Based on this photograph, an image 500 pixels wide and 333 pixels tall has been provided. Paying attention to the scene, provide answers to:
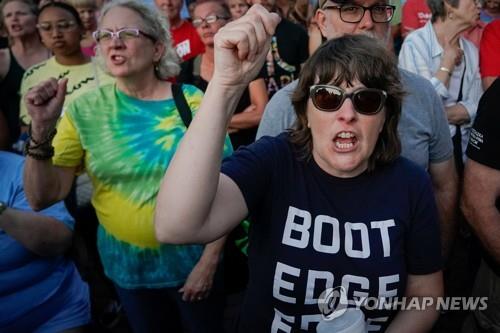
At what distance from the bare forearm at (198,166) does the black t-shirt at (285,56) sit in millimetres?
2436

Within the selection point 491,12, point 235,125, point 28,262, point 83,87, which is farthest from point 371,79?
point 491,12

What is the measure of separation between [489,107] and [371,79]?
1.92 feet

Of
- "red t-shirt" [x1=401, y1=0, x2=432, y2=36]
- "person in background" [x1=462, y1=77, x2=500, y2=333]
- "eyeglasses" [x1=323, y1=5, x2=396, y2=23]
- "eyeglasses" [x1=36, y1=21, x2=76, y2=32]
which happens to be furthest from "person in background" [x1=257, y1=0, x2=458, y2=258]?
"red t-shirt" [x1=401, y1=0, x2=432, y2=36]

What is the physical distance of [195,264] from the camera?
2338 millimetres

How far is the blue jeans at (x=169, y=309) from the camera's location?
7.79 feet

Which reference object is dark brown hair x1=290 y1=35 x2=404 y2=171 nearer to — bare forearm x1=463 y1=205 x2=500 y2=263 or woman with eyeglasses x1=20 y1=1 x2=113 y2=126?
bare forearm x1=463 y1=205 x2=500 y2=263

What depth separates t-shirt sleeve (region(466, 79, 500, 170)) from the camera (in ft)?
6.04

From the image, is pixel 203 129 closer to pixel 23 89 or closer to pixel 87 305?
pixel 87 305

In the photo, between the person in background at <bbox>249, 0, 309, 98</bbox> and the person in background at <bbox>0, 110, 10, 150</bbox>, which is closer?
the person in background at <bbox>0, 110, 10, 150</bbox>

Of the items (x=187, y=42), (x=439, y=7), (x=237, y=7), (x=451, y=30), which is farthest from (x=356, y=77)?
(x=187, y=42)

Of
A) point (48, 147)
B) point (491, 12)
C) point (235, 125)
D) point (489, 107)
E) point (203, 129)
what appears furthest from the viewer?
point (491, 12)

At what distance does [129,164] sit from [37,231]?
1.51 feet

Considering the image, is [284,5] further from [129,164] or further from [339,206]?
[339,206]

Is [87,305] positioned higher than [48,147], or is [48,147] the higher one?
[48,147]
